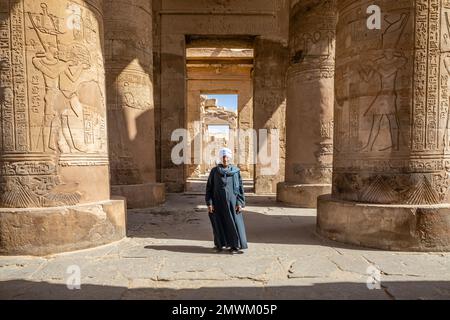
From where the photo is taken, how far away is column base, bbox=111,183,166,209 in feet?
19.9

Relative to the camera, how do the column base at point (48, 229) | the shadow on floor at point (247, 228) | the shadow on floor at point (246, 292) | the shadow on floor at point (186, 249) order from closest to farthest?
the shadow on floor at point (246, 292), the column base at point (48, 229), the shadow on floor at point (186, 249), the shadow on floor at point (247, 228)

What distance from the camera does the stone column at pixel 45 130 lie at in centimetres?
323

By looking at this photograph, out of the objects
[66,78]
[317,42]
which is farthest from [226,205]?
[317,42]

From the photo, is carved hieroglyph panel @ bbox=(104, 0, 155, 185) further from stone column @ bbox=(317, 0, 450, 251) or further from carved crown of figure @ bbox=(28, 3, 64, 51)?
stone column @ bbox=(317, 0, 450, 251)

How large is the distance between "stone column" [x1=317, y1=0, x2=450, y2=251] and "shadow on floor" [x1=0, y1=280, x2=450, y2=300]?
91cm

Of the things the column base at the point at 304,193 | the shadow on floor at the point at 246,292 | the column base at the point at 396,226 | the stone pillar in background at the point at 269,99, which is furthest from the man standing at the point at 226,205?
the stone pillar in background at the point at 269,99

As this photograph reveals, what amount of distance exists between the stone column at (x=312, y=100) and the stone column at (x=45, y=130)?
4320 mm

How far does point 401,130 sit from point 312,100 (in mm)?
2987

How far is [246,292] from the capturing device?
2443 mm

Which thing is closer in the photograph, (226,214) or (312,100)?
(226,214)

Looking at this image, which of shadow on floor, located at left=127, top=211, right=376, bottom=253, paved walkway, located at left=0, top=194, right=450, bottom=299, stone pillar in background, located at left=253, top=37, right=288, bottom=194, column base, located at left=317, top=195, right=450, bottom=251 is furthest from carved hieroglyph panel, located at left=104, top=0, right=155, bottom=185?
column base, located at left=317, top=195, right=450, bottom=251

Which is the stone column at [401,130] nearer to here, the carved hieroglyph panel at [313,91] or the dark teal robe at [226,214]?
the dark teal robe at [226,214]

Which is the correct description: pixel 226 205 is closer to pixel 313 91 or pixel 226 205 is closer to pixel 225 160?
pixel 225 160
